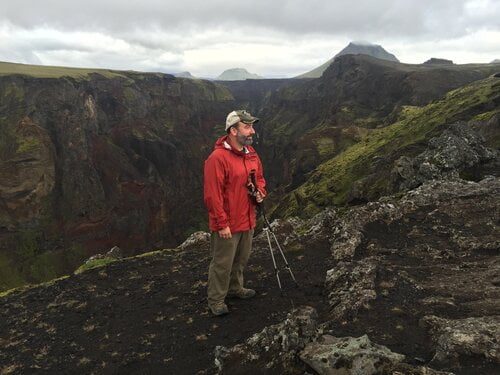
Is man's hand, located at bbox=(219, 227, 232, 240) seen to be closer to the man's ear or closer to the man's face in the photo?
the man's face

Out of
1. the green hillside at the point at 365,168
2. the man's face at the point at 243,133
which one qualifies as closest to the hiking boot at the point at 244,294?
the man's face at the point at 243,133

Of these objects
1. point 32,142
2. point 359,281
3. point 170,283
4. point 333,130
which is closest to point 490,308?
point 359,281

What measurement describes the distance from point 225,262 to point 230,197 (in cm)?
176

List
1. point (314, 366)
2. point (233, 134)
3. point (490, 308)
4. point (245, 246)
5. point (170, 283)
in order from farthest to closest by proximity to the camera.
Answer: point (170, 283), point (245, 246), point (233, 134), point (490, 308), point (314, 366)

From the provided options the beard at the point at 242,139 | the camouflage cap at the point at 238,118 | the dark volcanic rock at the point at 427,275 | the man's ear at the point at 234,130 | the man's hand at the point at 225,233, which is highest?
the camouflage cap at the point at 238,118

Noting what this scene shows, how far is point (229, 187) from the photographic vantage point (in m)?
10.7

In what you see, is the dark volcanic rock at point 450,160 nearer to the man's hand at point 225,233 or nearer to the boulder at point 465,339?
the boulder at point 465,339

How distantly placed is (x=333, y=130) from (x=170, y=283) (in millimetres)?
118588

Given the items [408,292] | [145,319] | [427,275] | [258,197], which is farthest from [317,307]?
[145,319]

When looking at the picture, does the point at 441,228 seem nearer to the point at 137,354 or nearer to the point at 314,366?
the point at 314,366

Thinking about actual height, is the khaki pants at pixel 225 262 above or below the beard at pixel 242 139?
below

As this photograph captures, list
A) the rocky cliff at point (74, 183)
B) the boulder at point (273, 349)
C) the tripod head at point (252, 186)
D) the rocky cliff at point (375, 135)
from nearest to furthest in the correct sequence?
the boulder at point (273, 349)
the tripod head at point (252, 186)
the rocky cliff at point (375, 135)
the rocky cliff at point (74, 183)

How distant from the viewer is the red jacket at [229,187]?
10250mm

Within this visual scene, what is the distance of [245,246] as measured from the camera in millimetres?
11508
